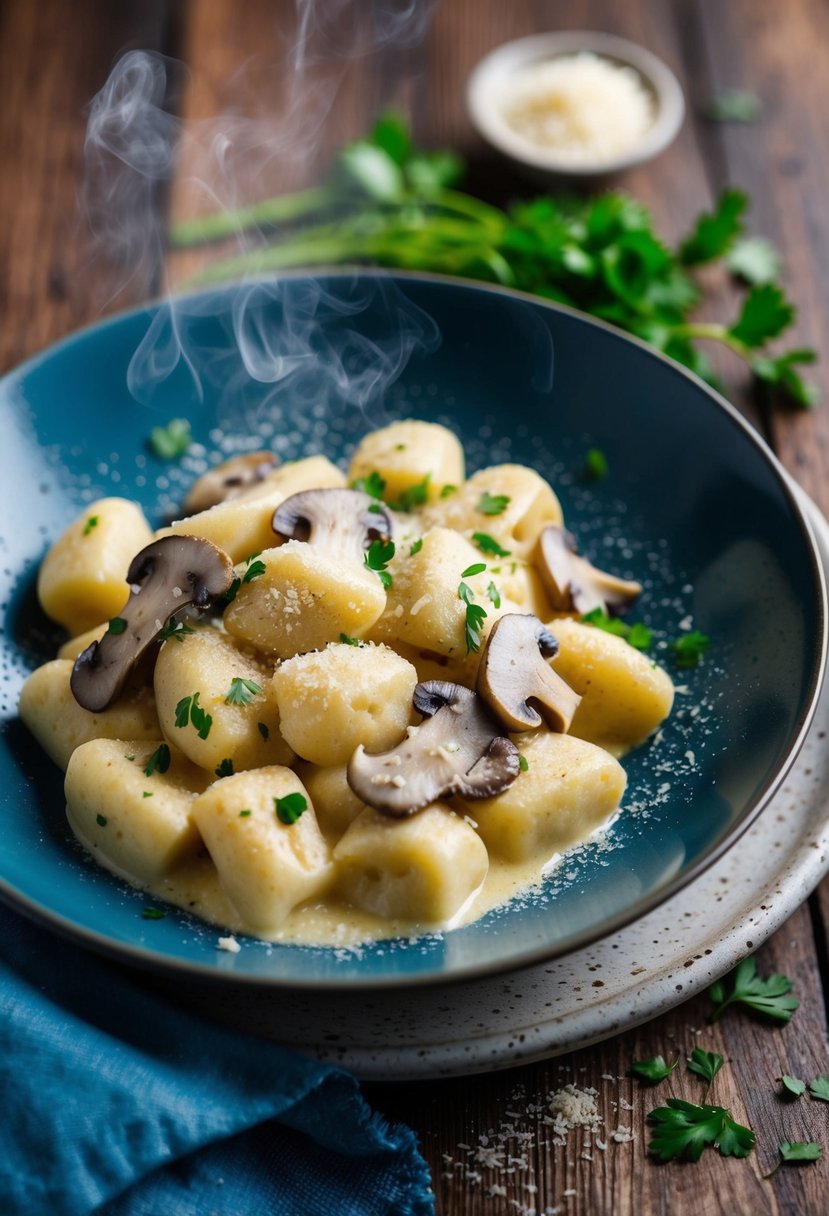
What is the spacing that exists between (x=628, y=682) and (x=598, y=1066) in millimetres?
844

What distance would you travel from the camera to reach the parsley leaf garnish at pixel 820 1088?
262 centimetres

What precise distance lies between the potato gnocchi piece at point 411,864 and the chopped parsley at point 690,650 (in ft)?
2.89

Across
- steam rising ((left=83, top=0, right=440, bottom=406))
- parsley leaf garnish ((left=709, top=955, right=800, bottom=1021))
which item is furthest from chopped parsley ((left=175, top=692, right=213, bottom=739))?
steam rising ((left=83, top=0, right=440, bottom=406))

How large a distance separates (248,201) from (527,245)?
129 cm

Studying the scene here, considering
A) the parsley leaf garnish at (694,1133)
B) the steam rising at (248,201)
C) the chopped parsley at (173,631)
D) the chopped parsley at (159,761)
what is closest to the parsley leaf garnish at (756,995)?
the parsley leaf garnish at (694,1133)

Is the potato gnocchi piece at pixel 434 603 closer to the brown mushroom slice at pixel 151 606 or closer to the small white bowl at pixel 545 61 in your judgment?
the brown mushroom slice at pixel 151 606

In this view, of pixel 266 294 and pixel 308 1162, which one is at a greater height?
pixel 266 294

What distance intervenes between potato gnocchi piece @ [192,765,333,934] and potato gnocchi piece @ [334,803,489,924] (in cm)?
7

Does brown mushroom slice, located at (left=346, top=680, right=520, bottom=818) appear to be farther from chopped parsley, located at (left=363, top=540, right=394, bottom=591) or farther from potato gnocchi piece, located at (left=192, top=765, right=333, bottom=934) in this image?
chopped parsley, located at (left=363, top=540, right=394, bottom=591)

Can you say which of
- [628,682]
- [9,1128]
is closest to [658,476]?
[628,682]

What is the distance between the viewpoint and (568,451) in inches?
149

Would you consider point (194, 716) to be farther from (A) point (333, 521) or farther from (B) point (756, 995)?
(B) point (756, 995)

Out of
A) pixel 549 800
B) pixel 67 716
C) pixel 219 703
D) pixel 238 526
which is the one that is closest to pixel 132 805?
pixel 219 703

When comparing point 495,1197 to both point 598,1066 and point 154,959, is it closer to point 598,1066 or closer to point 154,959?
point 598,1066
